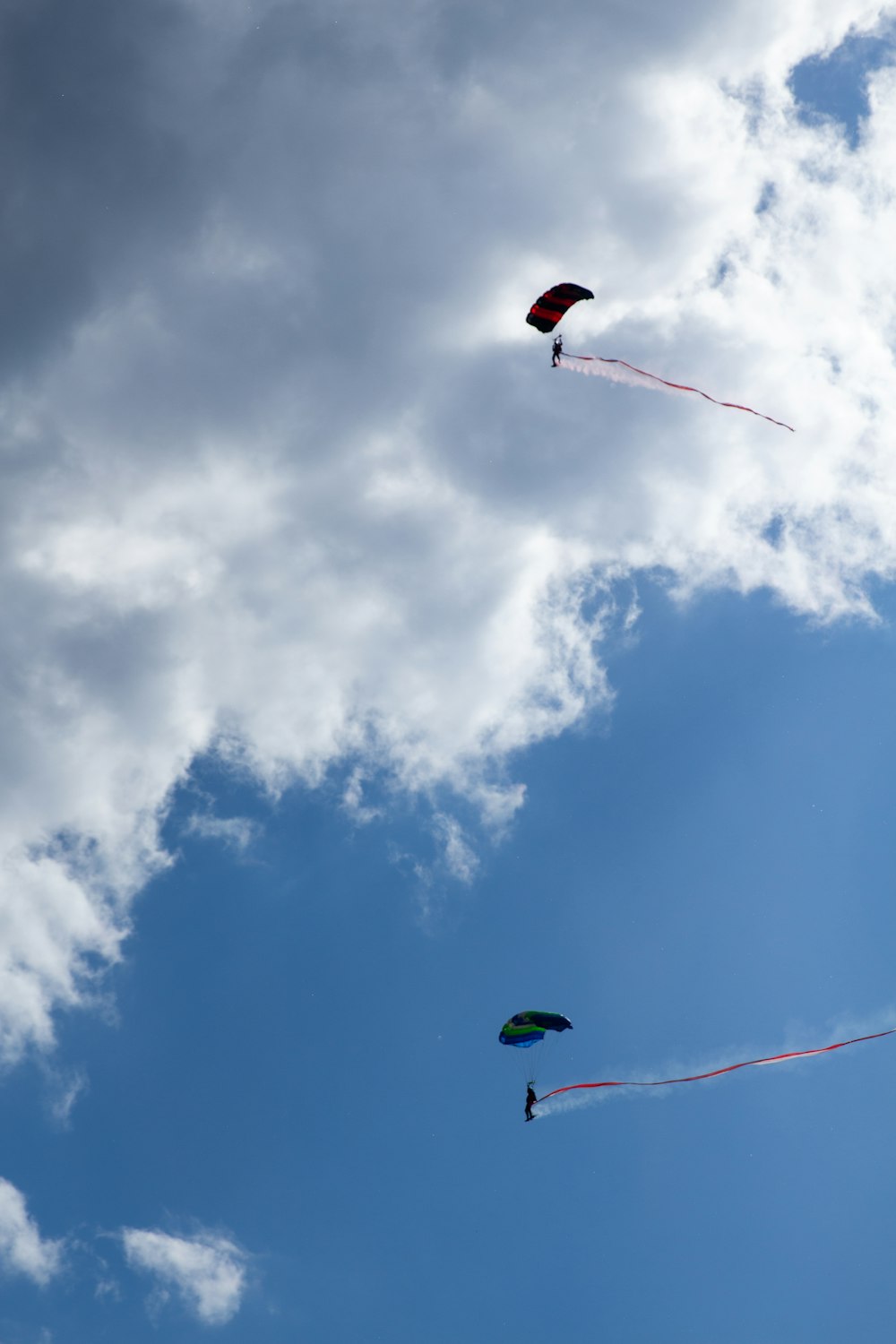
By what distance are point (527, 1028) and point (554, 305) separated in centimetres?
3270

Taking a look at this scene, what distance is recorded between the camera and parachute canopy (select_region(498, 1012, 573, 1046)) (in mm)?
57344

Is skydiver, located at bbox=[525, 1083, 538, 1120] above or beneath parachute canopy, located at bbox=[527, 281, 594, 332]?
beneath

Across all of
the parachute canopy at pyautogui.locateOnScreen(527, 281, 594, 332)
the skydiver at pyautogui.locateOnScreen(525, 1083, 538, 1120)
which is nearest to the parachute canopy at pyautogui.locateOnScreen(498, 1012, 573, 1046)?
the skydiver at pyautogui.locateOnScreen(525, 1083, 538, 1120)

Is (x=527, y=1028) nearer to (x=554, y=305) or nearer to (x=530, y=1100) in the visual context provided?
(x=530, y=1100)

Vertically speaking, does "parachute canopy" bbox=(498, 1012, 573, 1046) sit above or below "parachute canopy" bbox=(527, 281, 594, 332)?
below

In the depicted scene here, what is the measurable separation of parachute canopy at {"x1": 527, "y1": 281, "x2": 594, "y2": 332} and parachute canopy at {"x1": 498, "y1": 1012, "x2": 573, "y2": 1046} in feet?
102

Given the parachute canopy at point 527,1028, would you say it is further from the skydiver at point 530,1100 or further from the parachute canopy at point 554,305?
the parachute canopy at point 554,305

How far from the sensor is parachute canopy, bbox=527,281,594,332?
6003 centimetres

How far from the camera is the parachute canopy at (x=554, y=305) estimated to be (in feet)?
197

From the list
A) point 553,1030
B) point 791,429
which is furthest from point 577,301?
point 553,1030

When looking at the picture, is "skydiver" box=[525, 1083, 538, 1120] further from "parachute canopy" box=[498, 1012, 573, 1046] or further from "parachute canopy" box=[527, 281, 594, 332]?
"parachute canopy" box=[527, 281, 594, 332]

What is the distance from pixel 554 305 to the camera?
199 feet

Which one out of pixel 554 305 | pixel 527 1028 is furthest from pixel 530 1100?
pixel 554 305

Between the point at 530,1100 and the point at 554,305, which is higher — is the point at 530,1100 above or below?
below
